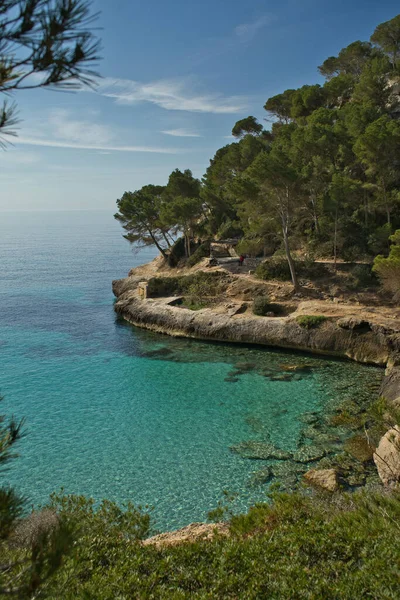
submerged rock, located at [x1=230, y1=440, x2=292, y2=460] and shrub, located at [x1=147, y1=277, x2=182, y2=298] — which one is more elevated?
shrub, located at [x1=147, y1=277, x2=182, y2=298]

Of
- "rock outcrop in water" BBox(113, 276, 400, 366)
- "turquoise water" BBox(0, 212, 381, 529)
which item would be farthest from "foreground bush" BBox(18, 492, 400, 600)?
"rock outcrop in water" BBox(113, 276, 400, 366)

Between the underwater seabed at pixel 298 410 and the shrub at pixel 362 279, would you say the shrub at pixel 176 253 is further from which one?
the shrub at pixel 362 279

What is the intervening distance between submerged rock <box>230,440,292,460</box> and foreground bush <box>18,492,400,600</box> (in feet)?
14.8

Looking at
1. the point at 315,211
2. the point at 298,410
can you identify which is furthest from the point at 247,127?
the point at 298,410

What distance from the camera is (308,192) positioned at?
29.3 m

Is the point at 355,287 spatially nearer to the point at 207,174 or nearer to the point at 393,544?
the point at 393,544

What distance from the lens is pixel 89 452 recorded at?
539 inches

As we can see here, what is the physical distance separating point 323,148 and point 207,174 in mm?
18672

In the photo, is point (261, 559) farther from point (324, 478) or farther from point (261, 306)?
point (261, 306)

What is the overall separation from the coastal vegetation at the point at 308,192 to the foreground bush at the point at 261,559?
1497 centimetres

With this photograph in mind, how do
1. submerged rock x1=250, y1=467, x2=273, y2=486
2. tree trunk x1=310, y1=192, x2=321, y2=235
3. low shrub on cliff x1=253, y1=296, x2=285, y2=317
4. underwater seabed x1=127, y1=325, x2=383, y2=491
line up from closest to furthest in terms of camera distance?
submerged rock x1=250, y1=467, x2=273, y2=486 < underwater seabed x1=127, y1=325, x2=383, y2=491 < low shrub on cliff x1=253, y1=296, x2=285, y2=317 < tree trunk x1=310, y1=192, x2=321, y2=235

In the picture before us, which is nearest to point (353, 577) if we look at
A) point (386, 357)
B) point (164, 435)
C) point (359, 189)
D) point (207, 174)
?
point (164, 435)

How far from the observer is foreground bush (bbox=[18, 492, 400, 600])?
5.62 metres

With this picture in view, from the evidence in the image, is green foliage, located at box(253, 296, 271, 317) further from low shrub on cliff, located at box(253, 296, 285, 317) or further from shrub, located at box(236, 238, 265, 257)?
shrub, located at box(236, 238, 265, 257)
